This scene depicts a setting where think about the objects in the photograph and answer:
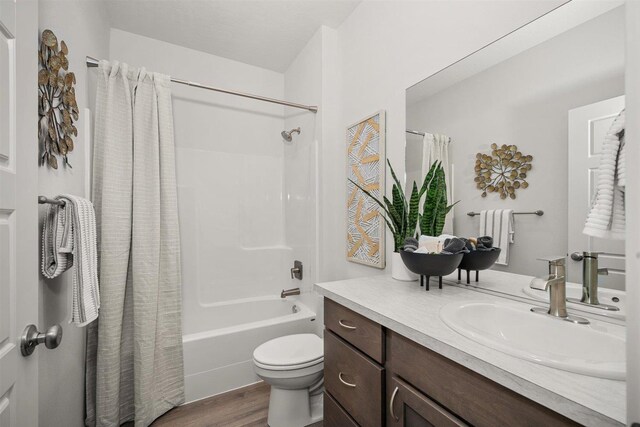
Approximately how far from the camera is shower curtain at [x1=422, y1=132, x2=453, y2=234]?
1250mm

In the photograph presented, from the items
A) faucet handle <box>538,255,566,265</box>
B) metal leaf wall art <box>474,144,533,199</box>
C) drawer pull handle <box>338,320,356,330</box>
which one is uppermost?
metal leaf wall art <box>474,144,533,199</box>

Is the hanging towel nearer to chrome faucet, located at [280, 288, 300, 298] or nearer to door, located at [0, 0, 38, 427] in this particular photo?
door, located at [0, 0, 38, 427]

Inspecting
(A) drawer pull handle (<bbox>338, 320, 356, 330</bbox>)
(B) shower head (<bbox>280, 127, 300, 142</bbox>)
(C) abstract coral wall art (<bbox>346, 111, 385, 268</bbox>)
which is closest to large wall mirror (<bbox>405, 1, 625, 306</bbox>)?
(C) abstract coral wall art (<bbox>346, 111, 385, 268</bbox>)

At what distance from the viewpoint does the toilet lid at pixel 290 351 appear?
1482 millimetres

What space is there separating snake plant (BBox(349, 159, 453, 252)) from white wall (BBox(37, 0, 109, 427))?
4.72ft

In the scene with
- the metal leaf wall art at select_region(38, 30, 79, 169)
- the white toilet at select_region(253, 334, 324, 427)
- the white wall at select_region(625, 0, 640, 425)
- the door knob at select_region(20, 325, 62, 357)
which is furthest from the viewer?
the white toilet at select_region(253, 334, 324, 427)

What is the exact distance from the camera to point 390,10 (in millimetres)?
1556

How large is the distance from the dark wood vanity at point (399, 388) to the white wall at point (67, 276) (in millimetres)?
1058

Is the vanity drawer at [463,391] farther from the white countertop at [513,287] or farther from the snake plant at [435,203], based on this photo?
the snake plant at [435,203]

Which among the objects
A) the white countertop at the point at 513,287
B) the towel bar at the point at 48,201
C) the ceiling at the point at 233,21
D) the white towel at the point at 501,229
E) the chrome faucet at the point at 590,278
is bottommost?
the white countertop at the point at 513,287

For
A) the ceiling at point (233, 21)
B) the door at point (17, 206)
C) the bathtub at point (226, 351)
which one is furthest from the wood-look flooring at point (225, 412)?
the ceiling at point (233, 21)

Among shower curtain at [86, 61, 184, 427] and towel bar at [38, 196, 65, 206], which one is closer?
towel bar at [38, 196, 65, 206]

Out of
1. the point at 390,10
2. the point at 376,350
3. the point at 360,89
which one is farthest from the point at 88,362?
the point at 390,10

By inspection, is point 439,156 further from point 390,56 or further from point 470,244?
point 390,56
